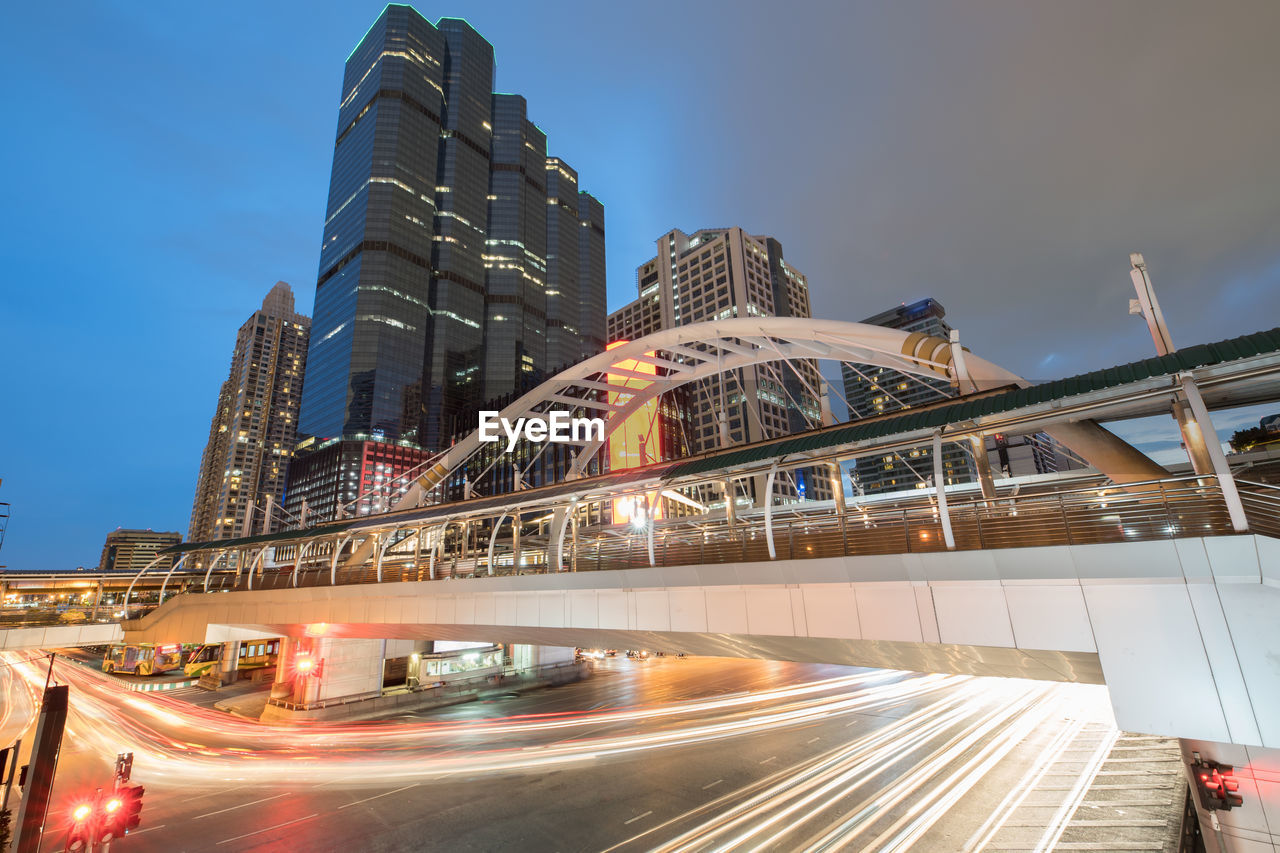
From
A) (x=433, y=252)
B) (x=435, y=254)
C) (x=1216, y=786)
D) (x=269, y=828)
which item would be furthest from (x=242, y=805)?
(x=433, y=252)

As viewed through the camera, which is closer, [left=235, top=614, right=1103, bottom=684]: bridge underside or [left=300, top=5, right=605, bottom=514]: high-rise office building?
[left=235, top=614, right=1103, bottom=684]: bridge underside

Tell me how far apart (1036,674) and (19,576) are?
55.1 m

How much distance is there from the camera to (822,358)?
78.8ft

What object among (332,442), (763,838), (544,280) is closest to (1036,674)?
(763,838)

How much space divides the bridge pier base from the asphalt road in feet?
22.9

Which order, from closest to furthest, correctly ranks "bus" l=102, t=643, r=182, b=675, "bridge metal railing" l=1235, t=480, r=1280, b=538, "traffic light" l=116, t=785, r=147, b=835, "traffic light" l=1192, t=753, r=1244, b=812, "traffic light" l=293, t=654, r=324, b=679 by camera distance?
"bridge metal railing" l=1235, t=480, r=1280, b=538, "traffic light" l=1192, t=753, r=1244, b=812, "traffic light" l=116, t=785, r=147, b=835, "traffic light" l=293, t=654, r=324, b=679, "bus" l=102, t=643, r=182, b=675

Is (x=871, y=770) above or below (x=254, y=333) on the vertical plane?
below

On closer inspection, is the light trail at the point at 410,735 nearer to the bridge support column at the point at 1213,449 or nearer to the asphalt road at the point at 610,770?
the asphalt road at the point at 610,770

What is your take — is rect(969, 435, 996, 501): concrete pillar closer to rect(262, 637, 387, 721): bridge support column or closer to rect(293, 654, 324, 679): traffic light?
rect(262, 637, 387, 721): bridge support column

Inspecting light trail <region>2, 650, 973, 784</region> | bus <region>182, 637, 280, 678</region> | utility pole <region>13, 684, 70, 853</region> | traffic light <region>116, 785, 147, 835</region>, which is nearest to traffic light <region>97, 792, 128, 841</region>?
traffic light <region>116, 785, 147, 835</region>

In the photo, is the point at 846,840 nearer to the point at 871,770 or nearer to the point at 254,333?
the point at 871,770

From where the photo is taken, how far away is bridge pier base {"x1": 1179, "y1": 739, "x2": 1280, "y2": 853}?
30.8ft

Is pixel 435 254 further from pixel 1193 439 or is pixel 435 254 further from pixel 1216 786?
pixel 1216 786

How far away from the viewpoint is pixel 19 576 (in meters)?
35.2
